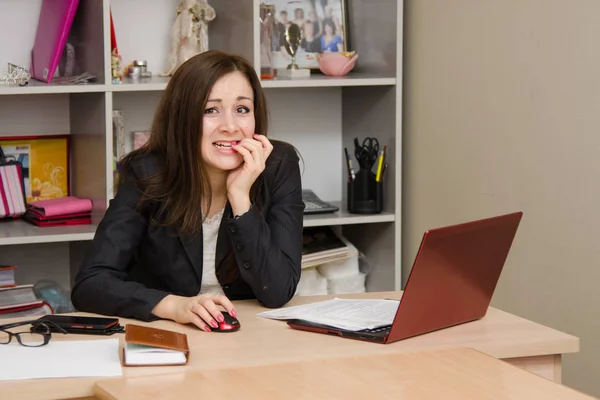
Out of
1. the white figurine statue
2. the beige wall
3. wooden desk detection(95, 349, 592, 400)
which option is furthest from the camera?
the white figurine statue

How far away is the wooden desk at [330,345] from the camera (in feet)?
4.94

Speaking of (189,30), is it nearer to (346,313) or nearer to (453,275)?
(346,313)

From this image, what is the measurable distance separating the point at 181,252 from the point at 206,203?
0.43ft

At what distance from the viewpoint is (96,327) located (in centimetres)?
167

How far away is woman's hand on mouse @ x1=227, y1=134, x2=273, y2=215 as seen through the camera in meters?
2.04

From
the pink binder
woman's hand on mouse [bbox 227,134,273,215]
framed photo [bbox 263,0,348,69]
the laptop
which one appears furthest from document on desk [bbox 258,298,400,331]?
framed photo [bbox 263,0,348,69]

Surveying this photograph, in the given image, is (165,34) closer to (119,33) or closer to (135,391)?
(119,33)

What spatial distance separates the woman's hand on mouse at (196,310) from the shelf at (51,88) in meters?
1.19

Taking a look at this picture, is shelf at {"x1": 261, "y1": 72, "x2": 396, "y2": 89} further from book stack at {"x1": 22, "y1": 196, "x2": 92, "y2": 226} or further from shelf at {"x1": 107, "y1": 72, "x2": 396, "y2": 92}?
book stack at {"x1": 22, "y1": 196, "x2": 92, "y2": 226}

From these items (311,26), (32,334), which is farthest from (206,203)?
(311,26)

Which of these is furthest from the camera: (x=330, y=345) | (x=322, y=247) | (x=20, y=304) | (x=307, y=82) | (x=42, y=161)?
(x=322, y=247)

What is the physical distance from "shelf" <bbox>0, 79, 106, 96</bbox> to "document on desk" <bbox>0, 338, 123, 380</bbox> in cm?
132

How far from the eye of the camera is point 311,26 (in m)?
3.32

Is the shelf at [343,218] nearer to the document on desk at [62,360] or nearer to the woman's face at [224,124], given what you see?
the woman's face at [224,124]
